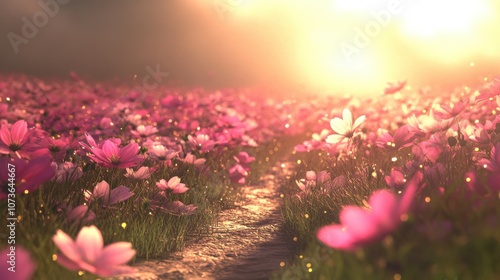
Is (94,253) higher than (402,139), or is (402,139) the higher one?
(402,139)

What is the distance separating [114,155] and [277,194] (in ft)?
7.56

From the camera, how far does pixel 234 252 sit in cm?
278

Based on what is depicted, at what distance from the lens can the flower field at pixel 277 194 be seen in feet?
4.87

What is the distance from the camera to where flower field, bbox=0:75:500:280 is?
4.87ft

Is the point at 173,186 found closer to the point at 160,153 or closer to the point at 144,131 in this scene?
the point at 160,153

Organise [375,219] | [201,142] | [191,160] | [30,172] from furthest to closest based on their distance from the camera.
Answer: [201,142] → [191,160] → [30,172] → [375,219]

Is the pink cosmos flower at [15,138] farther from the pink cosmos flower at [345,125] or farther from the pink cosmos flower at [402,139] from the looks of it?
the pink cosmos flower at [402,139]

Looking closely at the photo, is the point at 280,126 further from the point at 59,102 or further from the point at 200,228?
the point at 200,228

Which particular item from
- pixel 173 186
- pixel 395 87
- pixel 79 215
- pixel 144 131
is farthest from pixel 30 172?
pixel 395 87

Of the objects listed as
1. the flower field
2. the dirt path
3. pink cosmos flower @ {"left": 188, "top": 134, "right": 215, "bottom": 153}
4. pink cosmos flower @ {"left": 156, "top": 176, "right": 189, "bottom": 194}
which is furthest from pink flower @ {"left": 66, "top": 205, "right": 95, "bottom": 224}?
pink cosmos flower @ {"left": 188, "top": 134, "right": 215, "bottom": 153}

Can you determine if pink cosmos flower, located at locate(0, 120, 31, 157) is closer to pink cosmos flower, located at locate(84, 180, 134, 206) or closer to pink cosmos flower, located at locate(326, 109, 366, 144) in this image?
pink cosmos flower, located at locate(84, 180, 134, 206)

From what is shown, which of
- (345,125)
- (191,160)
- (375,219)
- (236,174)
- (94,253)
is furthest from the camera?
(236,174)

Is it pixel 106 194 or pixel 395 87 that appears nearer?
pixel 106 194

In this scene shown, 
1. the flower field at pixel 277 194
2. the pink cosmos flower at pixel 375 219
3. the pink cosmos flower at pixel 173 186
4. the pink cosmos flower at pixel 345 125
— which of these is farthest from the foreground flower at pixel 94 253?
the pink cosmos flower at pixel 345 125
